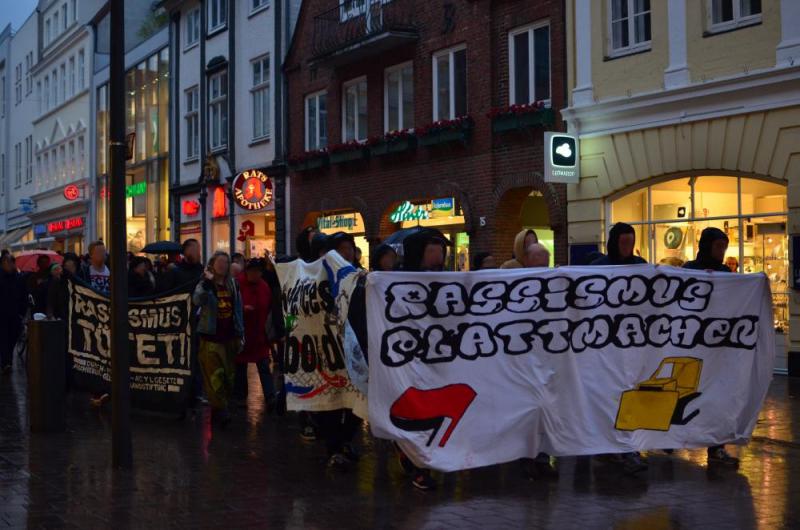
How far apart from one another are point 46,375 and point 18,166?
173 feet

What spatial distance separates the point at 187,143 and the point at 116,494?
92.7 ft

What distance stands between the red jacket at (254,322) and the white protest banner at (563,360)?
15.0 ft

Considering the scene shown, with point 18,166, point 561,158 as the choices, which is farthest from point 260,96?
point 18,166

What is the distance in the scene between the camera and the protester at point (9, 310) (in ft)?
59.9

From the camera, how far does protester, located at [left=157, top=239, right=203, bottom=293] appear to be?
13.2 m

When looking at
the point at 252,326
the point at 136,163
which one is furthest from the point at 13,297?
the point at 136,163

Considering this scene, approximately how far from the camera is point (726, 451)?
9719 millimetres

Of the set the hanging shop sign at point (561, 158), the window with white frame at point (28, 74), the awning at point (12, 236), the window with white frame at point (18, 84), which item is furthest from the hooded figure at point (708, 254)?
the window with white frame at point (18, 84)

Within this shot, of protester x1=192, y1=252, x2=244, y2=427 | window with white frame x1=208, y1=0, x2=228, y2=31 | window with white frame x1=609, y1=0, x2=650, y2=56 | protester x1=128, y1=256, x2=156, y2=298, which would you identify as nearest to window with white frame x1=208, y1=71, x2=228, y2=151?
window with white frame x1=208, y1=0, x2=228, y2=31

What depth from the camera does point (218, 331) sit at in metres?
11.4

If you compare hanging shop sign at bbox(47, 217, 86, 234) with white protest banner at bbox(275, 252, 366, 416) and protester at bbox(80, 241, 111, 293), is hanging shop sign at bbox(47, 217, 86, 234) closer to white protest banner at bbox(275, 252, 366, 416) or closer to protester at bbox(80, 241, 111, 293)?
protester at bbox(80, 241, 111, 293)

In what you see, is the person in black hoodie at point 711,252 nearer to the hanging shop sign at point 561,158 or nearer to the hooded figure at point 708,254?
the hooded figure at point 708,254

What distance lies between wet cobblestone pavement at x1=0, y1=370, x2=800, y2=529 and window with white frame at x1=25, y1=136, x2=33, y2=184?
4919 cm

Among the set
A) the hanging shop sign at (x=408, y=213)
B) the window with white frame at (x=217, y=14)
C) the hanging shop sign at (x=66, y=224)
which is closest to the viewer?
the hanging shop sign at (x=408, y=213)
